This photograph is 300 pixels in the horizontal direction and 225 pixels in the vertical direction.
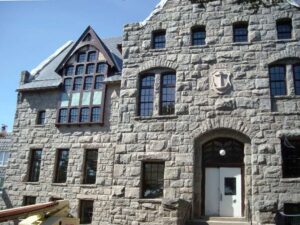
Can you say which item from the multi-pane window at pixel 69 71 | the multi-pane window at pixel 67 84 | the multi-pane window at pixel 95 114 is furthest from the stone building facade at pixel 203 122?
the multi-pane window at pixel 69 71

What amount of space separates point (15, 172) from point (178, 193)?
1118 cm

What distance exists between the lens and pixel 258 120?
47.6 ft

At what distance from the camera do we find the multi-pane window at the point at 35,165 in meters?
19.9

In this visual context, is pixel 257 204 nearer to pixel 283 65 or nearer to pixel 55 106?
pixel 283 65

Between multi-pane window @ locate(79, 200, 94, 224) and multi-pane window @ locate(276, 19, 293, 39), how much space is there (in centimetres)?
1316

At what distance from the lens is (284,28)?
15734 mm

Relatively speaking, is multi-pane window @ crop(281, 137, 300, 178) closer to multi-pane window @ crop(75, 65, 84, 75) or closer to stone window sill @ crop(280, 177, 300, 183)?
stone window sill @ crop(280, 177, 300, 183)

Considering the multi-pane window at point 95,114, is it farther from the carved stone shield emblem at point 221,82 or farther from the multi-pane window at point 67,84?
the carved stone shield emblem at point 221,82

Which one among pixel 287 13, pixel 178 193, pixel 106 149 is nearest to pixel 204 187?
pixel 178 193

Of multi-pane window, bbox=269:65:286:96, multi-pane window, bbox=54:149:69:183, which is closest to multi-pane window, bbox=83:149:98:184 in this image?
multi-pane window, bbox=54:149:69:183

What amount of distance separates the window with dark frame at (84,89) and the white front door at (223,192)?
7324 millimetres

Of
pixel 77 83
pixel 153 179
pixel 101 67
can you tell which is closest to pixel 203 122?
pixel 153 179

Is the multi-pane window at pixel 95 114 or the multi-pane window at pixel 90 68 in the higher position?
the multi-pane window at pixel 90 68

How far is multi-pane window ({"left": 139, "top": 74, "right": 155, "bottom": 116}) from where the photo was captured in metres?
16.4
